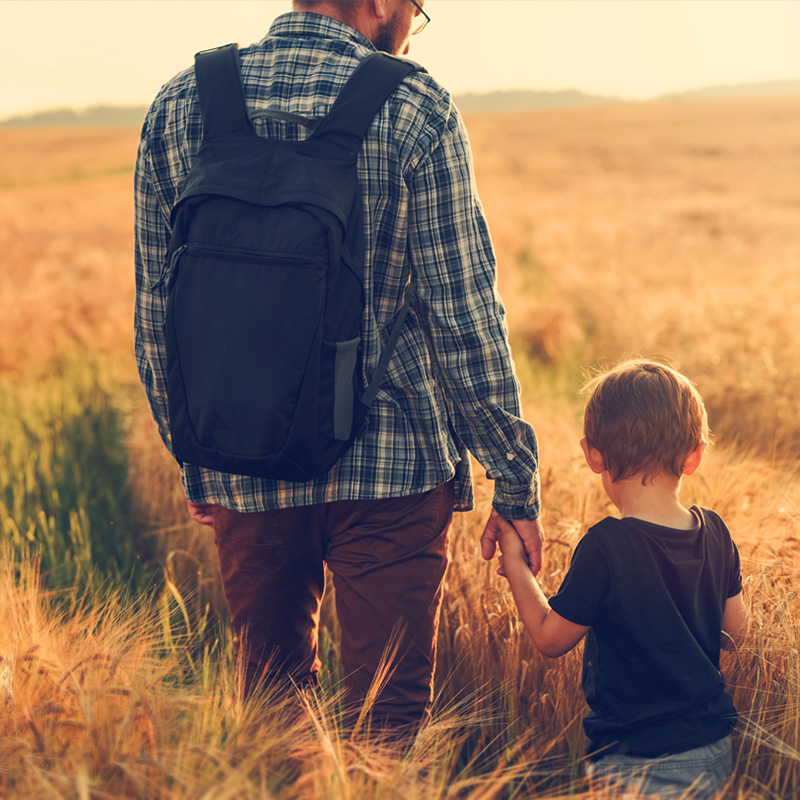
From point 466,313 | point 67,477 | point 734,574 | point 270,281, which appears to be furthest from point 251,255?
point 67,477

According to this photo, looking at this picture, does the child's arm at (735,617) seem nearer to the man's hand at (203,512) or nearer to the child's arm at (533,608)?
the child's arm at (533,608)

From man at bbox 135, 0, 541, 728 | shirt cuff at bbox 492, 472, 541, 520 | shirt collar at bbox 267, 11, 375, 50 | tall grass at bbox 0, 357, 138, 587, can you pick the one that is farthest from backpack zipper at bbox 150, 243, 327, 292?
tall grass at bbox 0, 357, 138, 587

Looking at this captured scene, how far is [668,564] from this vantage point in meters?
1.48

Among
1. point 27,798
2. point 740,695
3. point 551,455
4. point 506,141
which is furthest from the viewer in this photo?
point 506,141

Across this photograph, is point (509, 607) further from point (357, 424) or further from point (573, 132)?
point (573, 132)

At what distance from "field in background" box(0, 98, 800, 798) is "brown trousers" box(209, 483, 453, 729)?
Result: 0.13m

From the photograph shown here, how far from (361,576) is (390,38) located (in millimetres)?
1140

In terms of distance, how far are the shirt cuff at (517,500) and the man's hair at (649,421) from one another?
201 millimetres

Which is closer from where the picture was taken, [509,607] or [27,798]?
[27,798]

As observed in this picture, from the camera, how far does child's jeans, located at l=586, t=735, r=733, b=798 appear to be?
143 cm

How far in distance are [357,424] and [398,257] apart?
35 cm

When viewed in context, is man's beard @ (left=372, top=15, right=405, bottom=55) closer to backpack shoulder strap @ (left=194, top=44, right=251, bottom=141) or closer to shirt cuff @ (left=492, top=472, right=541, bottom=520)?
backpack shoulder strap @ (left=194, top=44, right=251, bottom=141)

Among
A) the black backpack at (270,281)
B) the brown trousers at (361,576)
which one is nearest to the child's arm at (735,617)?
the brown trousers at (361,576)

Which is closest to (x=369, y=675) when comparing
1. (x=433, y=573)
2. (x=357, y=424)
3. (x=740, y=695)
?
(x=433, y=573)
